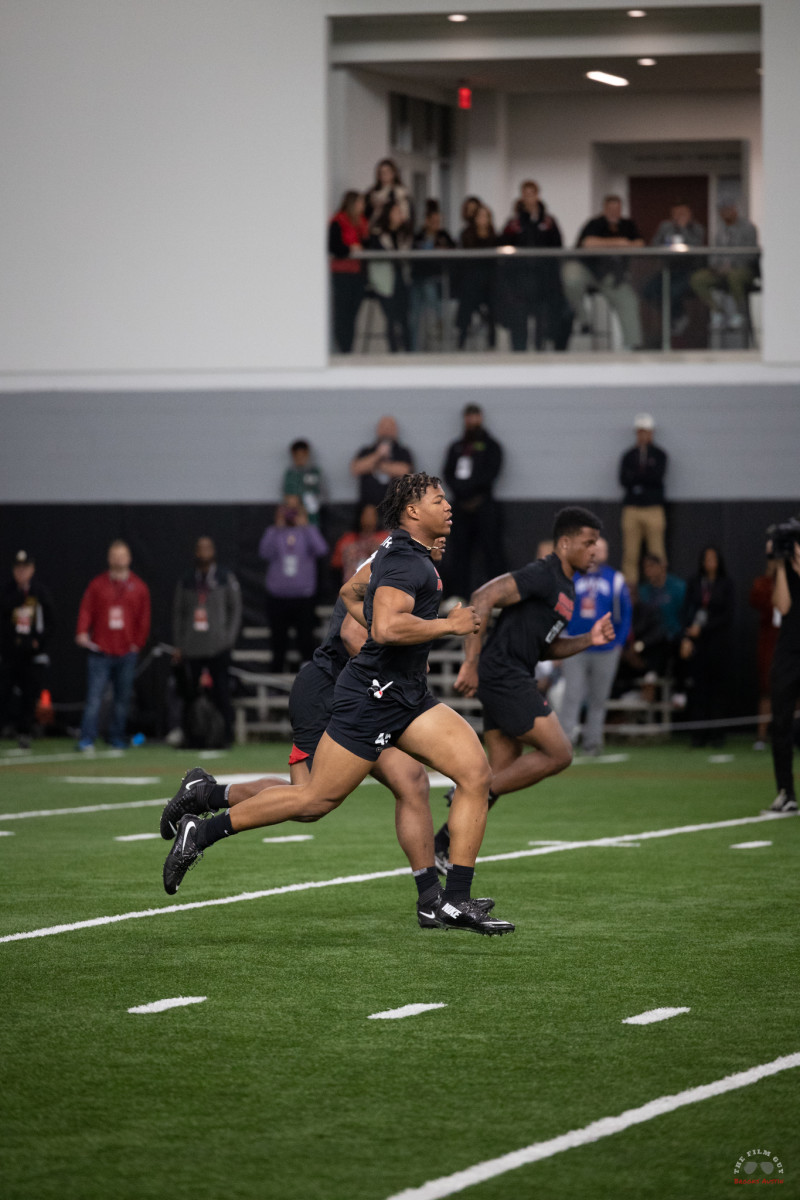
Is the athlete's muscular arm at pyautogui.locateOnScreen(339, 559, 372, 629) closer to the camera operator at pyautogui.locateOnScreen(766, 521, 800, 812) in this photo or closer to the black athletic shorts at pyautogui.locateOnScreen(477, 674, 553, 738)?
the black athletic shorts at pyautogui.locateOnScreen(477, 674, 553, 738)

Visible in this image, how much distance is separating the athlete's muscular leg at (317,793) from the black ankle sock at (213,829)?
0.40ft

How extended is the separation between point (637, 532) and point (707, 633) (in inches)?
85.3

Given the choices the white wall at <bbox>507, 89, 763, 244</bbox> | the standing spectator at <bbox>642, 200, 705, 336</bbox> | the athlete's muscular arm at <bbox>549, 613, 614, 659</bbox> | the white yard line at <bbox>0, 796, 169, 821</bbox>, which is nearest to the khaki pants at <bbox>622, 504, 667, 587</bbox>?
the standing spectator at <bbox>642, 200, 705, 336</bbox>

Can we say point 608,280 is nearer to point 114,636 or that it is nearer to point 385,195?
point 385,195

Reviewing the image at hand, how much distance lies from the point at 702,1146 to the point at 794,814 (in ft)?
27.8

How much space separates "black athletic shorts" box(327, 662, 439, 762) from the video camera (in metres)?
5.54

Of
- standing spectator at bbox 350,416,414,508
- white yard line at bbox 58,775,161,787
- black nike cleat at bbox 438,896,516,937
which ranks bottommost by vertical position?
white yard line at bbox 58,775,161,787

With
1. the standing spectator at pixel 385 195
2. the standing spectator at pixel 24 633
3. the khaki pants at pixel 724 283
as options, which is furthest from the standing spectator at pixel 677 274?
the standing spectator at pixel 24 633

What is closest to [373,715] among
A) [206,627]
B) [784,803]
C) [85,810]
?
[784,803]

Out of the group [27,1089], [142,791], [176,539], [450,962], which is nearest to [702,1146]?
[27,1089]

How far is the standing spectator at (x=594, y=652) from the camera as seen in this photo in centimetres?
1772

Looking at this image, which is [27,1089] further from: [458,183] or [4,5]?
[458,183]

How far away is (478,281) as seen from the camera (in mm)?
22609

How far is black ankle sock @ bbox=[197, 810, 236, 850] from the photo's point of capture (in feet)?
26.2
